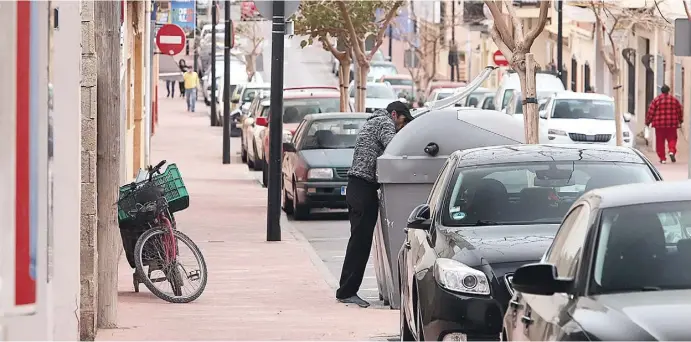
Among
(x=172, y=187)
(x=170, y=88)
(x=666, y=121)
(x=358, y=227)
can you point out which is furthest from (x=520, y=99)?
(x=170, y=88)

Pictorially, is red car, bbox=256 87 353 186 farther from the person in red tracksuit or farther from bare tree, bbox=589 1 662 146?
the person in red tracksuit

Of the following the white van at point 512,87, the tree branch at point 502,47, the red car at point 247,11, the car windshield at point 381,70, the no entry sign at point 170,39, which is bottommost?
the white van at point 512,87

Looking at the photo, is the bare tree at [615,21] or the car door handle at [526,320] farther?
the bare tree at [615,21]

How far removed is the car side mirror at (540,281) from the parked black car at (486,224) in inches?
90.3

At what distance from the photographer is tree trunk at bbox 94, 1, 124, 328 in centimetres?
1077

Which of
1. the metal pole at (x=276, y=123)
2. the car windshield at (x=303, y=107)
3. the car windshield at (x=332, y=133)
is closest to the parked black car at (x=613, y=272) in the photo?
the metal pole at (x=276, y=123)

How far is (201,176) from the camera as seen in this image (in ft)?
99.1

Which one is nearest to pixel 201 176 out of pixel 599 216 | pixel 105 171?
pixel 105 171

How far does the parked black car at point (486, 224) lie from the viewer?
8672 millimetres

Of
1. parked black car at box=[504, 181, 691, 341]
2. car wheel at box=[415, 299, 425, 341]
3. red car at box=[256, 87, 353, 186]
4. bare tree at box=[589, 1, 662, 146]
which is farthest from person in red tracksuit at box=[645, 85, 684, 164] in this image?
parked black car at box=[504, 181, 691, 341]

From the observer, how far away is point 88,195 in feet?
34.4

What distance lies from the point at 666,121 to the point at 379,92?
11108 mm

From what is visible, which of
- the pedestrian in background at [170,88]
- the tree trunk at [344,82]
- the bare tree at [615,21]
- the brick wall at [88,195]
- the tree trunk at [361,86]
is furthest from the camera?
the pedestrian in background at [170,88]

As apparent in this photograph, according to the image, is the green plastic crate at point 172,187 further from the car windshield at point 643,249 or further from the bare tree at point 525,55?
the car windshield at point 643,249
